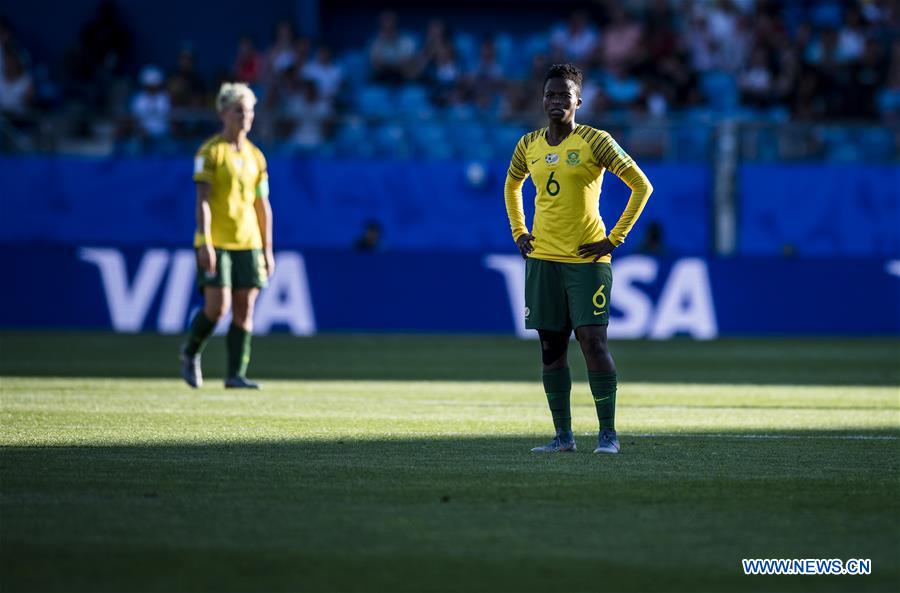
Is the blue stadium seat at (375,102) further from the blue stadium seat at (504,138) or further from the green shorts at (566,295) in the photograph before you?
the green shorts at (566,295)

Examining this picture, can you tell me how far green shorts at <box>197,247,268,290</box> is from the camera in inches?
493

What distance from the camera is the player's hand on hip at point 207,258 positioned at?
40.4 feet

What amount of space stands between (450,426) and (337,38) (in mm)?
20622

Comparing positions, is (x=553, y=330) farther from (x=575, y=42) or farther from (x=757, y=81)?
(x=575, y=42)

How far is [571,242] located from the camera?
8.52 m

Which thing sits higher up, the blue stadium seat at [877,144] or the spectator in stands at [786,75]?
the spectator in stands at [786,75]

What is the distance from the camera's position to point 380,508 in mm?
6578

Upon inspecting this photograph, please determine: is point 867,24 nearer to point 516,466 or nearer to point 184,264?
point 184,264

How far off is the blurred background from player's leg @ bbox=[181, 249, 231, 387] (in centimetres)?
837

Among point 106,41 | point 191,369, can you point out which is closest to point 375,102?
point 106,41

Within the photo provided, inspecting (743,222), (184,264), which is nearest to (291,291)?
(184,264)

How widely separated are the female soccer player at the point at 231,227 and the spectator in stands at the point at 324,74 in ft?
42.1

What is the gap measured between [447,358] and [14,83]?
11341 millimetres

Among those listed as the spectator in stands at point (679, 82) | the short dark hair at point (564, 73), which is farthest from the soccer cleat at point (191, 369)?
the spectator in stands at point (679, 82)
